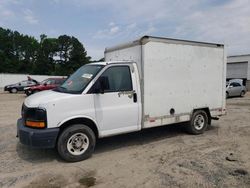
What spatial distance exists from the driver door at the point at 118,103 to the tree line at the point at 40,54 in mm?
62412

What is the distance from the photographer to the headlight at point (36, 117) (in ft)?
16.1

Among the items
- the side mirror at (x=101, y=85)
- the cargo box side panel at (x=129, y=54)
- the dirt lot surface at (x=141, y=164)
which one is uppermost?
the cargo box side panel at (x=129, y=54)

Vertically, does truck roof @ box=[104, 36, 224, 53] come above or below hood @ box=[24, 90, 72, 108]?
above

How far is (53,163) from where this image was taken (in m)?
5.20

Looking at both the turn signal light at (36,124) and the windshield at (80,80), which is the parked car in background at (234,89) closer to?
the windshield at (80,80)

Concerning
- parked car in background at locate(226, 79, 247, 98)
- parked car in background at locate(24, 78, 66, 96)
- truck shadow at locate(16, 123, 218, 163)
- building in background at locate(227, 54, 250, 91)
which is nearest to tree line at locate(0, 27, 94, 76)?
building in background at locate(227, 54, 250, 91)

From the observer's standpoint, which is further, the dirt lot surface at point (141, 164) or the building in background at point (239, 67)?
the building in background at point (239, 67)

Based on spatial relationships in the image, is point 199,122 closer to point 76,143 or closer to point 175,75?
point 175,75

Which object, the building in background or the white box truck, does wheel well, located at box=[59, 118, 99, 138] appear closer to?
the white box truck

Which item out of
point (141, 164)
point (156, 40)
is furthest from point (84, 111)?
point (156, 40)

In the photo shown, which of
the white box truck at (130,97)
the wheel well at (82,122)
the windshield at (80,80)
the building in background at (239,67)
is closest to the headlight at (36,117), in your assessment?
the white box truck at (130,97)

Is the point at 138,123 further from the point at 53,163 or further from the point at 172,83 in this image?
the point at 53,163

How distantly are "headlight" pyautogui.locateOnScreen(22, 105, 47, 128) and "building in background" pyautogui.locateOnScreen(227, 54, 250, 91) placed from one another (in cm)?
3342

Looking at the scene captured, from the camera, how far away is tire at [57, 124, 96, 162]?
513cm
